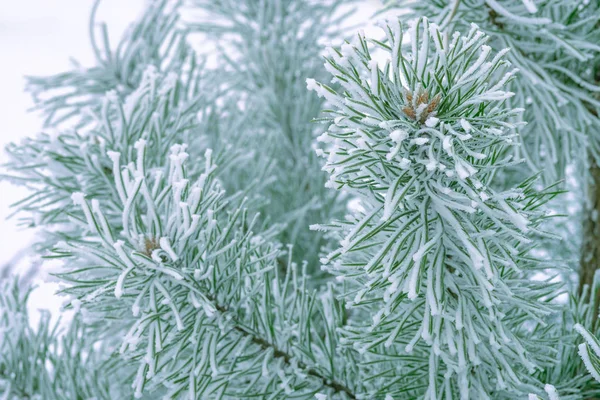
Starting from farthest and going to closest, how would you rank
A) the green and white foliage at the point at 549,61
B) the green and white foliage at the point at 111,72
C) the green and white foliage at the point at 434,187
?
1. the green and white foliage at the point at 111,72
2. the green and white foliage at the point at 549,61
3. the green and white foliage at the point at 434,187

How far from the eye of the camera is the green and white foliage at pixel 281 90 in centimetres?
58

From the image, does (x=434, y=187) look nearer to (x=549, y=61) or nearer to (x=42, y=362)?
(x=549, y=61)

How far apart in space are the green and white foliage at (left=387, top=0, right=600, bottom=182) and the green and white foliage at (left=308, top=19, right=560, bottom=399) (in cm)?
10

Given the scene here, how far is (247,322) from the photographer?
345mm

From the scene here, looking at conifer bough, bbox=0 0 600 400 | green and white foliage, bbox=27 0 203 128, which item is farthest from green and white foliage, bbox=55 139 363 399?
green and white foliage, bbox=27 0 203 128

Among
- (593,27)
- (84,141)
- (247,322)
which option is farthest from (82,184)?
(593,27)

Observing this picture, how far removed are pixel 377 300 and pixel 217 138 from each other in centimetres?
29

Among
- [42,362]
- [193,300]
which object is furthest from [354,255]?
[42,362]

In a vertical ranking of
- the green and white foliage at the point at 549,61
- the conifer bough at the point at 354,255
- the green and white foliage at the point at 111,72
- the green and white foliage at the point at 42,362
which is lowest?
the green and white foliage at the point at 42,362

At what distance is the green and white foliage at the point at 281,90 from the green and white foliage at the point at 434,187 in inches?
10.3

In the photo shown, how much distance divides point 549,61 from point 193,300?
259 mm

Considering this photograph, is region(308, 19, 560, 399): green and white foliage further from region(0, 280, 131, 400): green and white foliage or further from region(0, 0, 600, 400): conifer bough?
region(0, 280, 131, 400): green and white foliage

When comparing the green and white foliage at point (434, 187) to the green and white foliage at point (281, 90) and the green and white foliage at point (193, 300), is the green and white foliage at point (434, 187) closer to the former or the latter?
the green and white foliage at point (193, 300)

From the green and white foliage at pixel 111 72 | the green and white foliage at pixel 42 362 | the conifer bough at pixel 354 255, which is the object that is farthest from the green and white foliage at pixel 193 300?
the green and white foliage at pixel 111 72
